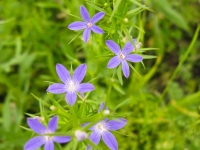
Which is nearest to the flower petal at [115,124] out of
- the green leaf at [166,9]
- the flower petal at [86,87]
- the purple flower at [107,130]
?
the purple flower at [107,130]

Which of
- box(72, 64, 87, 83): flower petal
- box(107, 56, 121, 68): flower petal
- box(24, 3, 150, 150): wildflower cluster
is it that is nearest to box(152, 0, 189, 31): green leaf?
box(24, 3, 150, 150): wildflower cluster

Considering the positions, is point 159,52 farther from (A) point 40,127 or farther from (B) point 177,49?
(A) point 40,127

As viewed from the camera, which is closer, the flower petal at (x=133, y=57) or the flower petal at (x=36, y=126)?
the flower petal at (x=36, y=126)

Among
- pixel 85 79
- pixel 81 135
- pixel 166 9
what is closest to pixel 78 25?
pixel 81 135

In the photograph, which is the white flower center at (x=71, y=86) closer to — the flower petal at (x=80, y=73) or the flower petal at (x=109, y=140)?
the flower petal at (x=80, y=73)

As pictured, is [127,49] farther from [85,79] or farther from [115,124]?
[85,79]

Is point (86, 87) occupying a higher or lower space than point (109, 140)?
higher

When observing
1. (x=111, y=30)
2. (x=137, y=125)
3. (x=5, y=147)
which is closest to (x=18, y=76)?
(x=5, y=147)

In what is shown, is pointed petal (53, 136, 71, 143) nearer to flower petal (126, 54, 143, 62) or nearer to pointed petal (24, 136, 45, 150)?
pointed petal (24, 136, 45, 150)
